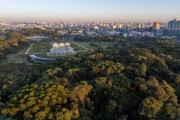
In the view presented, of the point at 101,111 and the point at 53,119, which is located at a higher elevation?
the point at 53,119

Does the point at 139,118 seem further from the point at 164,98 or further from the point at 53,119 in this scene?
the point at 53,119

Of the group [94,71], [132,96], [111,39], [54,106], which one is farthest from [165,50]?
[111,39]

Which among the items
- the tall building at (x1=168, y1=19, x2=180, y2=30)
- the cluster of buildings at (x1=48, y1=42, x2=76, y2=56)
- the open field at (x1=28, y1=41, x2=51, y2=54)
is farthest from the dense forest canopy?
the tall building at (x1=168, y1=19, x2=180, y2=30)

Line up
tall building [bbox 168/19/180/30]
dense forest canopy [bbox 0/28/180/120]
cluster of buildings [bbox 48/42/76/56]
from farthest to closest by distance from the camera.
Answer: tall building [bbox 168/19/180/30], cluster of buildings [bbox 48/42/76/56], dense forest canopy [bbox 0/28/180/120]

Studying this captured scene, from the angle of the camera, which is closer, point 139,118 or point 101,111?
point 139,118

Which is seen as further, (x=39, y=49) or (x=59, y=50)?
(x=39, y=49)

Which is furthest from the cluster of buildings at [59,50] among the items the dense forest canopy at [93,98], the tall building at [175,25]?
the tall building at [175,25]

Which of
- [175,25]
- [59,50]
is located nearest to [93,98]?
[59,50]

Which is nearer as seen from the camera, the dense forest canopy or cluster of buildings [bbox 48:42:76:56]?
the dense forest canopy

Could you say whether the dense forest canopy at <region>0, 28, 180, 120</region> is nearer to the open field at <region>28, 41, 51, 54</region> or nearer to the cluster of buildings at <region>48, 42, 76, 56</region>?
the cluster of buildings at <region>48, 42, 76, 56</region>

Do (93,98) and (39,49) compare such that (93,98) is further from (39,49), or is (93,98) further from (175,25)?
(175,25)

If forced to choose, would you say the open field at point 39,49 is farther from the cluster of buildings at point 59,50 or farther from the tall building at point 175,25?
the tall building at point 175,25
